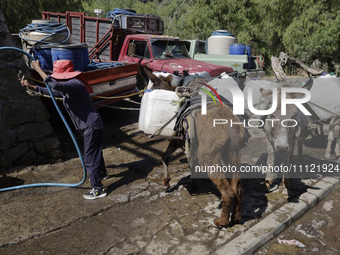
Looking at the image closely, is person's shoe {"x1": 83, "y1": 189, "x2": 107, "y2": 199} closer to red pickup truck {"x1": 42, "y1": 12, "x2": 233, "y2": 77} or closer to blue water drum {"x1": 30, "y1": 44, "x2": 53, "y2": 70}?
blue water drum {"x1": 30, "y1": 44, "x2": 53, "y2": 70}

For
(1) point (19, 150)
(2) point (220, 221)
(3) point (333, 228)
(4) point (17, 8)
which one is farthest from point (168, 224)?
(4) point (17, 8)

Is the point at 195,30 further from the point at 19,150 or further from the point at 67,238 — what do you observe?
the point at 67,238

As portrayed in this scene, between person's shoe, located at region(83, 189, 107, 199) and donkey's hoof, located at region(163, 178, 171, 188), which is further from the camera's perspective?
donkey's hoof, located at region(163, 178, 171, 188)

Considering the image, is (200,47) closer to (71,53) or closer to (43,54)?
(71,53)

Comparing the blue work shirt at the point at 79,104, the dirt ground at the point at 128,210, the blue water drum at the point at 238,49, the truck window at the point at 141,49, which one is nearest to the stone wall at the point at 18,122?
the dirt ground at the point at 128,210

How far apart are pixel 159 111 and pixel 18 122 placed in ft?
9.84

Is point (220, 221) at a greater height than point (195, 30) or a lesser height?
lesser

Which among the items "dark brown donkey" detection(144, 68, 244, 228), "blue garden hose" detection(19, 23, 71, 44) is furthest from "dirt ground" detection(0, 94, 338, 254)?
"blue garden hose" detection(19, 23, 71, 44)

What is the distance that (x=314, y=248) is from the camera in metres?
3.59

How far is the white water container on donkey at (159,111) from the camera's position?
15.0 feet

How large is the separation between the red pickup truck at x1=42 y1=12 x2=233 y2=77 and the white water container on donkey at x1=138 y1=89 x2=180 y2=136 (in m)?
4.13

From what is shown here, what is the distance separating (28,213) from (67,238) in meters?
0.93

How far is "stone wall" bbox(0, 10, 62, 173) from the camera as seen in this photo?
5.41 meters

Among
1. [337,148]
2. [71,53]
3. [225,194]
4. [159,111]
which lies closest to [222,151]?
[225,194]
